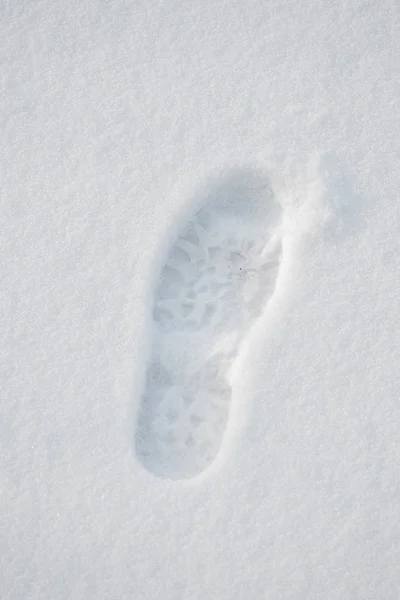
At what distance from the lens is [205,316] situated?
43.6 inches

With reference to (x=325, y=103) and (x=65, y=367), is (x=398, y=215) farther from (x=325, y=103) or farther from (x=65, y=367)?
Answer: (x=65, y=367)

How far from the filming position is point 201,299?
1106 millimetres

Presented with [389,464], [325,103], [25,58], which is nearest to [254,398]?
[389,464]

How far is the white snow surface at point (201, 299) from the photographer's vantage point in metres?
1.03

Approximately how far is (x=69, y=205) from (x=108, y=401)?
1.08 ft

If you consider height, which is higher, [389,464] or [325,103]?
[325,103]

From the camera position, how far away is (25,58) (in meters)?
1.17

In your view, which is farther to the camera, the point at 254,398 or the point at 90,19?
the point at 90,19

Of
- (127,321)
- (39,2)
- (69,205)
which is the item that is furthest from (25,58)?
(127,321)

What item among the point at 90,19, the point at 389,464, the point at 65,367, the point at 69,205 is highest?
the point at 90,19

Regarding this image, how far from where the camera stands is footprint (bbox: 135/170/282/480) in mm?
1077

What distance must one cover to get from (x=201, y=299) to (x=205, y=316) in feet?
0.09

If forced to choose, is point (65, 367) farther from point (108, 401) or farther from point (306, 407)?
point (306, 407)

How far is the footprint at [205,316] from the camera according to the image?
1077mm
